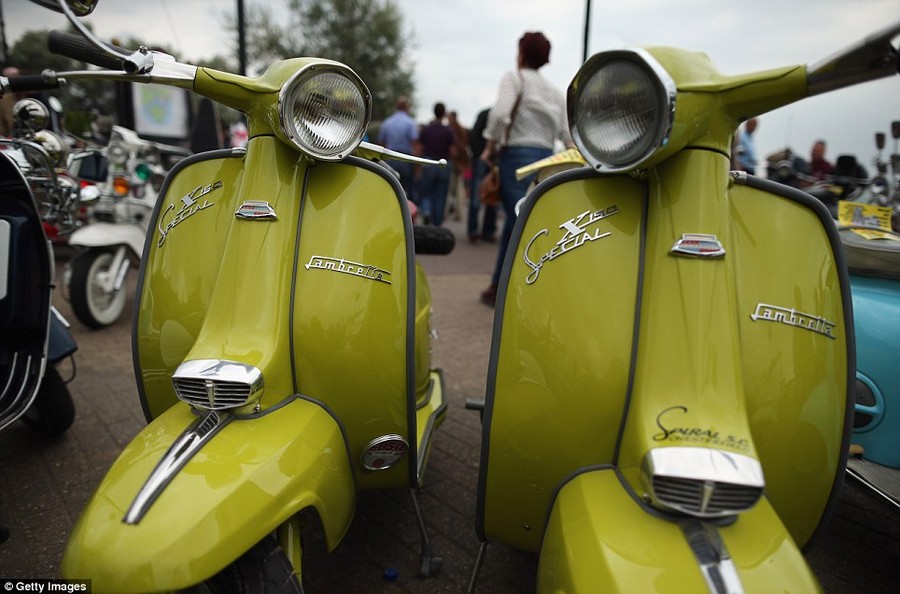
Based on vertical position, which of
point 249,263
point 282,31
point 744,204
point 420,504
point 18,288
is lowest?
point 420,504

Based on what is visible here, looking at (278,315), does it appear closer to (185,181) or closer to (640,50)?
(185,181)

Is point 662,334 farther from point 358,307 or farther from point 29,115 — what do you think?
point 29,115

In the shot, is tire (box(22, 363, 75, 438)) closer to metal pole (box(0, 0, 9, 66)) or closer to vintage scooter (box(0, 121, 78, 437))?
vintage scooter (box(0, 121, 78, 437))

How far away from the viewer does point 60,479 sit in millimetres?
2176

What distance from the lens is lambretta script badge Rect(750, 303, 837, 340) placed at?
1.28 meters

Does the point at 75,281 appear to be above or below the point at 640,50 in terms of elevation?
below

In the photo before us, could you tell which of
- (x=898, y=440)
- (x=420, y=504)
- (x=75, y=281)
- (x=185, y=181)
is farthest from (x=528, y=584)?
(x=75, y=281)

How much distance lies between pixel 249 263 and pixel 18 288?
4.05 feet

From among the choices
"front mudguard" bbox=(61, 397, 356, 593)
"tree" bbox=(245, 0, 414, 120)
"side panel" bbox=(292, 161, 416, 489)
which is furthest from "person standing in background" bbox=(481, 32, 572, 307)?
"tree" bbox=(245, 0, 414, 120)

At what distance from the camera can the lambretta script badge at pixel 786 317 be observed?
1.28 m

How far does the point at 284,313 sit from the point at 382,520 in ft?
2.95

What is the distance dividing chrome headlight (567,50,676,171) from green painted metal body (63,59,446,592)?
606 millimetres

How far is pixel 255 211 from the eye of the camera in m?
1.51

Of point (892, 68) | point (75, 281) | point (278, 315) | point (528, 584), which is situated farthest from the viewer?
point (75, 281)
